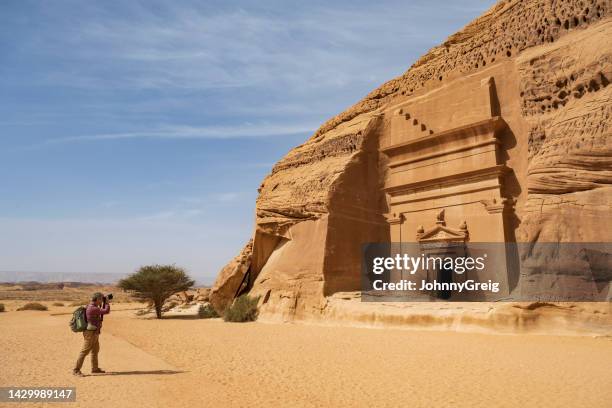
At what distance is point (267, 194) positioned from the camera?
21.9 meters

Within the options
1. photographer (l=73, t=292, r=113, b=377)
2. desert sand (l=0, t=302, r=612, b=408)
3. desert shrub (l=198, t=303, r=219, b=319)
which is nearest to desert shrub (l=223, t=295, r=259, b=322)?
desert shrub (l=198, t=303, r=219, b=319)

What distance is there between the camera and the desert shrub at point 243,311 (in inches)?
740

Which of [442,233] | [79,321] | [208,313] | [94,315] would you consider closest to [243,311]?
[208,313]

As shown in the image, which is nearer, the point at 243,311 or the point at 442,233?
the point at 442,233

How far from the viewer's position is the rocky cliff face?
443 inches

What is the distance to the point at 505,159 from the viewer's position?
48.5 feet

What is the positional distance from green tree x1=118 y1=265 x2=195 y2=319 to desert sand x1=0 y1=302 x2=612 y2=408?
34.1ft

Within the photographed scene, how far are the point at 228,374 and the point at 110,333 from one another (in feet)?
29.1

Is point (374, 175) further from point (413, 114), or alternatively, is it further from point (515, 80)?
point (515, 80)

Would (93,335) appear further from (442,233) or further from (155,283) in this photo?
(155,283)

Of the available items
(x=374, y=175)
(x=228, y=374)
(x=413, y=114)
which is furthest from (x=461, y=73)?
(x=228, y=374)

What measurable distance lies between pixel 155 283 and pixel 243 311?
709 cm

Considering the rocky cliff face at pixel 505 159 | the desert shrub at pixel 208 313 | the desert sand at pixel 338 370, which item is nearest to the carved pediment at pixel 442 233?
the rocky cliff face at pixel 505 159

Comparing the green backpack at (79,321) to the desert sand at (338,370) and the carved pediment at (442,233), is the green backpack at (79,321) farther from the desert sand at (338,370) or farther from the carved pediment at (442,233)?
the carved pediment at (442,233)
